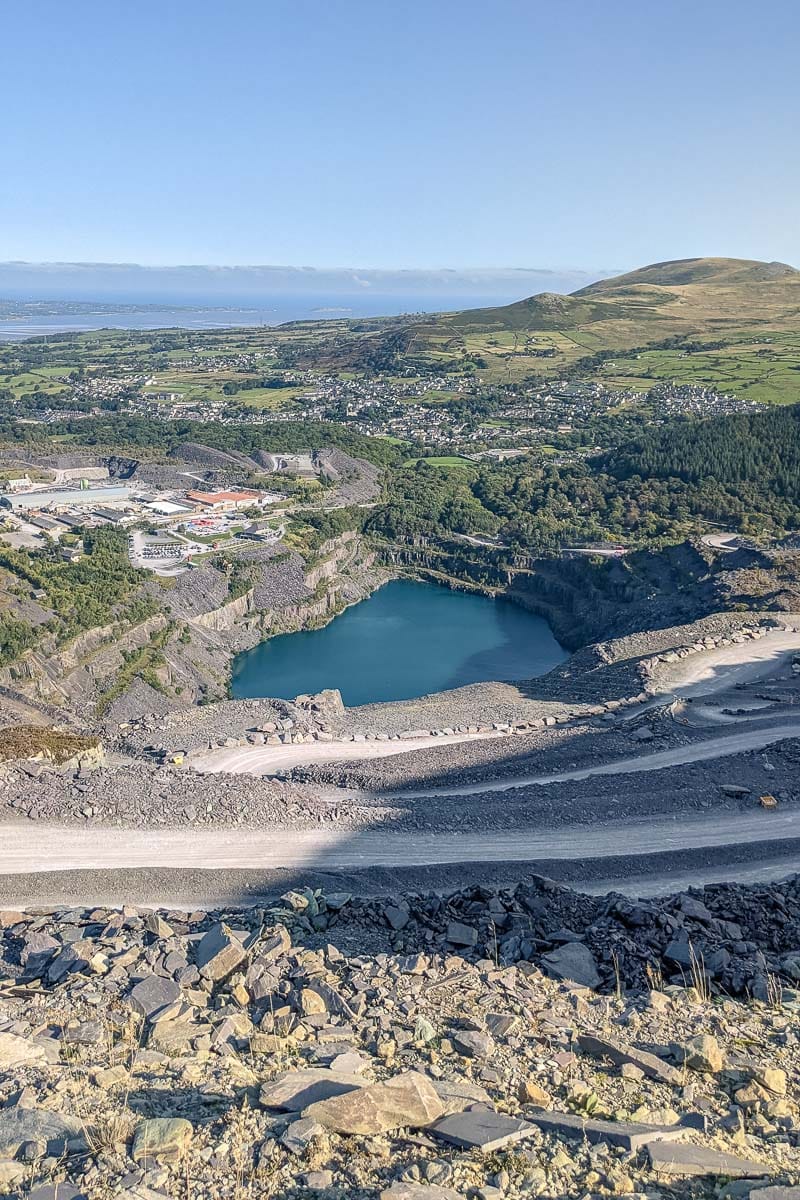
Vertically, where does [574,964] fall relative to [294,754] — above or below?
above

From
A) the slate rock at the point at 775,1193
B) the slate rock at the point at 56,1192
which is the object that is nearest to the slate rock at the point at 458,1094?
the slate rock at the point at 775,1193

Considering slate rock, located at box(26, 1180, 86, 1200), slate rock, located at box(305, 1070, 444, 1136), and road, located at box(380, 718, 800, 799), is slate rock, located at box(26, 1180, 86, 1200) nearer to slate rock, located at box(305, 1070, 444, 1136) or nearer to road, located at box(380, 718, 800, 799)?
slate rock, located at box(305, 1070, 444, 1136)

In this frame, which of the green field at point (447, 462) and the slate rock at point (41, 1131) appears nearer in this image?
the slate rock at point (41, 1131)

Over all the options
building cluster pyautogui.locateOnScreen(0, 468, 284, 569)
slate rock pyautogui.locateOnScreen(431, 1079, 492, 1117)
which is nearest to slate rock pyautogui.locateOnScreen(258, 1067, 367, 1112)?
slate rock pyautogui.locateOnScreen(431, 1079, 492, 1117)

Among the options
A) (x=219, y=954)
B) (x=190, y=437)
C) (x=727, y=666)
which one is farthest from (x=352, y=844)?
(x=190, y=437)

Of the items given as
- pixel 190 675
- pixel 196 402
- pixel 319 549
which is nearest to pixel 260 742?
pixel 190 675

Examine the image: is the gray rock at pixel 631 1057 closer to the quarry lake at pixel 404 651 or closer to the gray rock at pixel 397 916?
the gray rock at pixel 397 916

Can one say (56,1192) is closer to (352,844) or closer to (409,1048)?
(409,1048)
